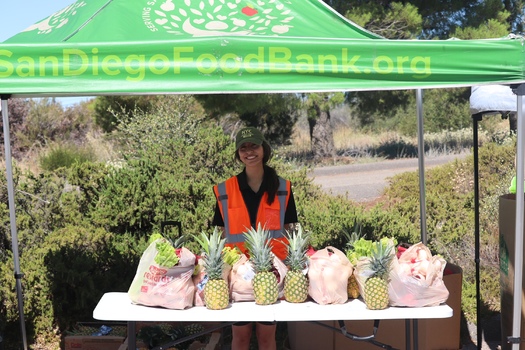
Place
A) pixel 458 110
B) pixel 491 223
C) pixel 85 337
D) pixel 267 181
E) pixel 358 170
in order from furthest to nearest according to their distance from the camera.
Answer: pixel 458 110 → pixel 358 170 → pixel 491 223 → pixel 85 337 → pixel 267 181

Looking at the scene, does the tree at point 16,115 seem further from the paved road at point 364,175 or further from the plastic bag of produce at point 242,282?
→ the plastic bag of produce at point 242,282

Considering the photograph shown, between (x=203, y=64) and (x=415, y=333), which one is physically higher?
(x=203, y=64)

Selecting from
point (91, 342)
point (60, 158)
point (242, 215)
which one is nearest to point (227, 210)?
point (242, 215)

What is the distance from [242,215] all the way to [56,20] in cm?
194

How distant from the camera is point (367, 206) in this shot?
11.1m

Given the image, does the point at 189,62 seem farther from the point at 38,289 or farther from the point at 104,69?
the point at 38,289

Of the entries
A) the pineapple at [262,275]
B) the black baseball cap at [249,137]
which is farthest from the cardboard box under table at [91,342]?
the black baseball cap at [249,137]

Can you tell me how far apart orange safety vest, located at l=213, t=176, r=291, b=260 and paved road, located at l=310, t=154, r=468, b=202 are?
825 cm

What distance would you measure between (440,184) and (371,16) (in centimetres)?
790

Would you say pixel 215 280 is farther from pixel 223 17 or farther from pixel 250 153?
pixel 223 17

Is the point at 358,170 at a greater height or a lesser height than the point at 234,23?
lesser

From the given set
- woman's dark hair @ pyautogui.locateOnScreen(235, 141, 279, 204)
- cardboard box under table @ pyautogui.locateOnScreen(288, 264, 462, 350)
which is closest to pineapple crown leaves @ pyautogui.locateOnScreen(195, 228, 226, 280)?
woman's dark hair @ pyautogui.locateOnScreen(235, 141, 279, 204)

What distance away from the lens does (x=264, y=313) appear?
3369mm

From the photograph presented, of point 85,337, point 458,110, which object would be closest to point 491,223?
point 85,337
